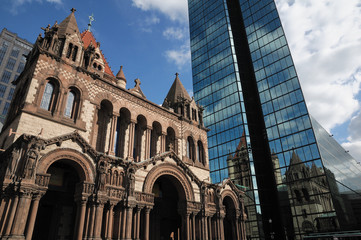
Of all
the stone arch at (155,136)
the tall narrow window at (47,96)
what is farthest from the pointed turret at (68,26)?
the stone arch at (155,136)

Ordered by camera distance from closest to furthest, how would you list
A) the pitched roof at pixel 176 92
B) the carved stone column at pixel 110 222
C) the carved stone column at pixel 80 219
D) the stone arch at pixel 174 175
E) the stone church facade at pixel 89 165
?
Result: the stone church facade at pixel 89 165 → the carved stone column at pixel 80 219 → the carved stone column at pixel 110 222 → the stone arch at pixel 174 175 → the pitched roof at pixel 176 92

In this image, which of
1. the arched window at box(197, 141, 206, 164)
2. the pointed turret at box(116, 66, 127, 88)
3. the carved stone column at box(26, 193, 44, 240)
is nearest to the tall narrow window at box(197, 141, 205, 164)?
the arched window at box(197, 141, 206, 164)

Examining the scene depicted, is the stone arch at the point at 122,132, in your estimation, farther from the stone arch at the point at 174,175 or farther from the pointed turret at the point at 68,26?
the pointed turret at the point at 68,26

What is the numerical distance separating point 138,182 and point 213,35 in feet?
156

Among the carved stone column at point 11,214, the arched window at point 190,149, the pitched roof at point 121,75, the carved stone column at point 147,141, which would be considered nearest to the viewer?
the carved stone column at point 11,214

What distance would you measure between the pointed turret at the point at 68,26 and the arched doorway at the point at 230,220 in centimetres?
2156

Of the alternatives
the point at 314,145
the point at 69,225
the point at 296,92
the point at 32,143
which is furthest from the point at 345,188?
the point at 32,143

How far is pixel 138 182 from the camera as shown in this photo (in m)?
17.2

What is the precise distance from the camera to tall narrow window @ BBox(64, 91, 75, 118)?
1842 centimetres

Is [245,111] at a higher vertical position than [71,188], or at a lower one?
higher

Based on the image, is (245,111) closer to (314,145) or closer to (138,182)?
(314,145)

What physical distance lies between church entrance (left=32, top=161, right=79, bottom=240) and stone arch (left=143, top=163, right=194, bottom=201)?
5.19 m

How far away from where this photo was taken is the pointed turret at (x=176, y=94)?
2969cm

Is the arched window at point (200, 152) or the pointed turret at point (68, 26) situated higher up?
the pointed turret at point (68, 26)
